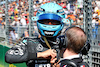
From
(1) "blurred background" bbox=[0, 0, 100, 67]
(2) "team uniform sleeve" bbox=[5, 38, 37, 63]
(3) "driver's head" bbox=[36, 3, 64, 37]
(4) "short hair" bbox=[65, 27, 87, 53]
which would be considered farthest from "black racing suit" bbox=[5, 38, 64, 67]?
(1) "blurred background" bbox=[0, 0, 100, 67]

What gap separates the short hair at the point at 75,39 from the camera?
143cm

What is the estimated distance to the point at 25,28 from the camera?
3.55 metres

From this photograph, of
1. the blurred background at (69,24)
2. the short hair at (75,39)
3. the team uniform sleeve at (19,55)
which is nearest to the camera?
the short hair at (75,39)

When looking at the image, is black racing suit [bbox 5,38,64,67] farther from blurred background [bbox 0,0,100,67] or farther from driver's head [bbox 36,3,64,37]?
blurred background [bbox 0,0,100,67]

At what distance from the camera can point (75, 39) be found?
1427 millimetres

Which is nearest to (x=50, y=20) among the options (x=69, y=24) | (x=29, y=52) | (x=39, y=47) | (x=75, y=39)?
(x=39, y=47)

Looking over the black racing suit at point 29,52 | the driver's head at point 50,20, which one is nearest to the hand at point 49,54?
Result: the black racing suit at point 29,52

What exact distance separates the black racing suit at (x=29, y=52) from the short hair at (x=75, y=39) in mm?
408

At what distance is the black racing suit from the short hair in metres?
0.41

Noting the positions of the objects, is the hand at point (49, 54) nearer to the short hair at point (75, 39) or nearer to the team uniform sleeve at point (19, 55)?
the team uniform sleeve at point (19, 55)

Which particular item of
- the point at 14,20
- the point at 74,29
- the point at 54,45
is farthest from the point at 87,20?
the point at 14,20

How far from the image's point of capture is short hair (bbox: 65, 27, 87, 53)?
143cm

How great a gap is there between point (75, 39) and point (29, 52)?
2.13 ft

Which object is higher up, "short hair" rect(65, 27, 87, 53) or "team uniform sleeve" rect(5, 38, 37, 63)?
"short hair" rect(65, 27, 87, 53)
